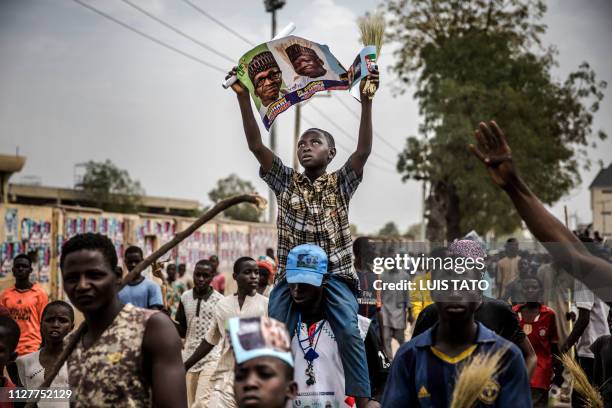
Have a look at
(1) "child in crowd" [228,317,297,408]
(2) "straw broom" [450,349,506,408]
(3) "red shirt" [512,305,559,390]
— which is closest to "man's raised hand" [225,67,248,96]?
(1) "child in crowd" [228,317,297,408]

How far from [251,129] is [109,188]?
49549mm

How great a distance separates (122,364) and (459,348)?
1.55 m

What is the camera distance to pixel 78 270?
3750 millimetres

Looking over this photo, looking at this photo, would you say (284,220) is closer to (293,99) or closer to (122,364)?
A: (293,99)

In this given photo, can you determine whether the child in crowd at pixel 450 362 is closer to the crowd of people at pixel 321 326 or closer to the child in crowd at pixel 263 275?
the crowd of people at pixel 321 326

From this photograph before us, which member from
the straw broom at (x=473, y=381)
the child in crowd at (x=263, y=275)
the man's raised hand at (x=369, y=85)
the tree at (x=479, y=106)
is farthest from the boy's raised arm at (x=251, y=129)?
the tree at (x=479, y=106)

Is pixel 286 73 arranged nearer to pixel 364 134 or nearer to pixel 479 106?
pixel 364 134

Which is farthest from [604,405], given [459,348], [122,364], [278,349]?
[122,364]

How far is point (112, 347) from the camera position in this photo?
142 inches

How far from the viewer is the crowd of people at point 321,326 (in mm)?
3453

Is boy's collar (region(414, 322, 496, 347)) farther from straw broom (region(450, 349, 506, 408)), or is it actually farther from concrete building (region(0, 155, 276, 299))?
concrete building (region(0, 155, 276, 299))

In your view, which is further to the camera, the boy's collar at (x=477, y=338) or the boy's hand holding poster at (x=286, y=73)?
the boy's hand holding poster at (x=286, y=73)

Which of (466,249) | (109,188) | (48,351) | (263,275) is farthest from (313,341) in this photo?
(109,188)

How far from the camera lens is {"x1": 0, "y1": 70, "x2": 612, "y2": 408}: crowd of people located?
136 inches
